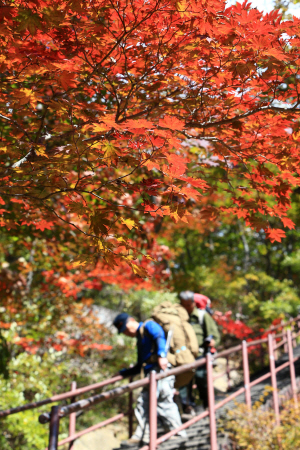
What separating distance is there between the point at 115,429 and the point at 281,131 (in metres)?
7.97

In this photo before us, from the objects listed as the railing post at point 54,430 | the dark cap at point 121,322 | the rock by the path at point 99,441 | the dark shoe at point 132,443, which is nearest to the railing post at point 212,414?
the dark shoe at point 132,443

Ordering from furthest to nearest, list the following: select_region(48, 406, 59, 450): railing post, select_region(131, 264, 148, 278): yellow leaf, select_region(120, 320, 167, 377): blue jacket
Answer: select_region(120, 320, 167, 377): blue jacket → select_region(48, 406, 59, 450): railing post → select_region(131, 264, 148, 278): yellow leaf

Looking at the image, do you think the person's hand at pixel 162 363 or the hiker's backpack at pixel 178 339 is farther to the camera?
the hiker's backpack at pixel 178 339

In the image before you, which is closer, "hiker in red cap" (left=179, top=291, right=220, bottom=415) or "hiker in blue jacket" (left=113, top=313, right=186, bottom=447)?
"hiker in blue jacket" (left=113, top=313, right=186, bottom=447)

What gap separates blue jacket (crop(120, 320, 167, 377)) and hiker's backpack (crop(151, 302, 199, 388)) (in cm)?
37

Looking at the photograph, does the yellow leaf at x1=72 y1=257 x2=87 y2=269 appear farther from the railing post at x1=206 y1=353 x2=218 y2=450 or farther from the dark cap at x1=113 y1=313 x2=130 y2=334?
the railing post at x1=206 y1=353 x2=218 y2=450

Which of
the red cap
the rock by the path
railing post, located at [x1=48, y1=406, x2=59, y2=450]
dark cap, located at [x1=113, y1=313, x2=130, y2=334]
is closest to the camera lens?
railing post, located at [x1=48, y1=406, x2=59, y2=450]

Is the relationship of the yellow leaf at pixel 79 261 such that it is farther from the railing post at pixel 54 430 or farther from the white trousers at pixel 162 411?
the white trousers at pixel 162 411

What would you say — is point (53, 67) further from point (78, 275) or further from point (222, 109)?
point (78, 275)

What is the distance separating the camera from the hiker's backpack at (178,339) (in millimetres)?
4438

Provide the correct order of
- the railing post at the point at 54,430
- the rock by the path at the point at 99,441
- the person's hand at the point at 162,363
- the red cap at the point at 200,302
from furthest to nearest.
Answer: the rock by the path at the point at 99,441 → the red cap at the point at 200,302 → the person's hand at the point at 162,363 → the railing post at the point at 54,430

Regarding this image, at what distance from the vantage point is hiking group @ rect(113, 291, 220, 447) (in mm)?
4039

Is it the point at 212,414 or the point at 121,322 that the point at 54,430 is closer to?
the point at 121,322

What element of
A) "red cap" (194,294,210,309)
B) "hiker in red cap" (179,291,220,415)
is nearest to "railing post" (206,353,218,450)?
"hiker in red cap" (179,291,220,415)
